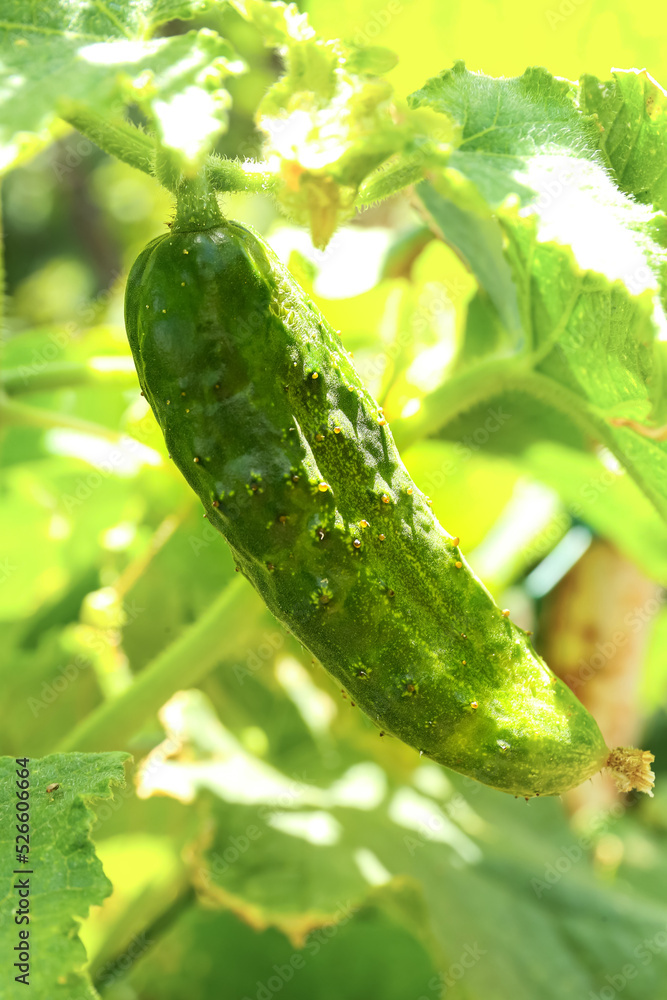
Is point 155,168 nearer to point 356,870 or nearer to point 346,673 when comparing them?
point 346,673

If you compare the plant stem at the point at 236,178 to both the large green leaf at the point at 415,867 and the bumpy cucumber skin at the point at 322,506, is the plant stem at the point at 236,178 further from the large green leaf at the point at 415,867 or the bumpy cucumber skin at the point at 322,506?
the large green leaf at the point at 415,867

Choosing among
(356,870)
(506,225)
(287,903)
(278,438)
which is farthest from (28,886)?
(506,225)

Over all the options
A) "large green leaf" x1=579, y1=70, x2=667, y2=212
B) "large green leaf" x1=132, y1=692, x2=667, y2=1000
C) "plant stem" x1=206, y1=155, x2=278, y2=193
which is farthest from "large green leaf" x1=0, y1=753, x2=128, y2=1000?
"large green leaf" x1=579, y1=70, x2=667, y2=212

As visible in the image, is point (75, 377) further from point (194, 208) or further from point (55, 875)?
point (55, 875)

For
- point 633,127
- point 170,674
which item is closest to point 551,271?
point 633,127

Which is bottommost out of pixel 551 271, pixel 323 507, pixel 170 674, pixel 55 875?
pixel 170 674

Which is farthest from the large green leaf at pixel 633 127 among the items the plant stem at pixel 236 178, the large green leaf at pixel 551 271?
the plant stem at pixel 236 178
